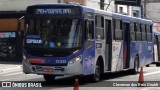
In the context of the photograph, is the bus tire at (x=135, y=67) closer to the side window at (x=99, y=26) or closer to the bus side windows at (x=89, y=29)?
the side window at (x=99, y=26)

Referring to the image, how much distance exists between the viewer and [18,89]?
1538cm

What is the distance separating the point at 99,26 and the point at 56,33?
8.26 feet

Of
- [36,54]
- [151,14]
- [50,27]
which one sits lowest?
[151,14]

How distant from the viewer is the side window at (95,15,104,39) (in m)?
18.1

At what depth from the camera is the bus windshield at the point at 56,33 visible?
1641cm

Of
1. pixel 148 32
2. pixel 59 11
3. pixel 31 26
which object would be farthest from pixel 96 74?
pixel 148 32

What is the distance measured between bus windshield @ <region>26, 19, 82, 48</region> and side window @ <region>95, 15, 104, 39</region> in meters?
1.71

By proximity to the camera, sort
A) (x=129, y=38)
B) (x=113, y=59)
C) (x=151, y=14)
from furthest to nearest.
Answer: (x=151, y=14) → (x=129, y=38) → (x=113, y=59)

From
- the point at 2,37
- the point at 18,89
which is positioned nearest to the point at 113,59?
the point at 18,89

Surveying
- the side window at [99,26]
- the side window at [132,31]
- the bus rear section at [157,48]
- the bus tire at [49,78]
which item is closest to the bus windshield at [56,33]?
the side window at [99,26]

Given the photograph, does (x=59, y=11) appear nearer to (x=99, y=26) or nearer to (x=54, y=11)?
(x=54, y=11)

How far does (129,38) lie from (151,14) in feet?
145

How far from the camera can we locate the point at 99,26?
1834 cm

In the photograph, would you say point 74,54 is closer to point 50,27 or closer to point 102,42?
point 50,27
